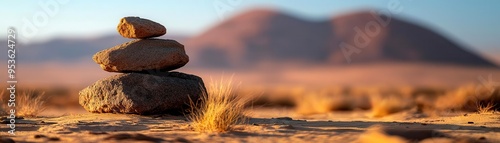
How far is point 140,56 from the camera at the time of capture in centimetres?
1431

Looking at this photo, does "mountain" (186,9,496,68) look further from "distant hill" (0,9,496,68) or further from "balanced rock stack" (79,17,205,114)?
"balanced rock stack" (79,17,205,114)

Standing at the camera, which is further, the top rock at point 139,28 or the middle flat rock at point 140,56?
the middle flat rock at point 140,56

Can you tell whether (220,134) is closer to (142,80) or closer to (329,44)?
(142,80)

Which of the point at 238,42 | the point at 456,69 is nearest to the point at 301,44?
the point at 238,42

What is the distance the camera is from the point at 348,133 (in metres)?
11.2

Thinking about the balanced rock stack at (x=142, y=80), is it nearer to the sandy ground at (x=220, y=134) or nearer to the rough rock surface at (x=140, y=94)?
the rough rock surface at (x=140, y=94)

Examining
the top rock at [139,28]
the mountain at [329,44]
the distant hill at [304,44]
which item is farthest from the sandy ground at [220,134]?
the mountain at [329,44]

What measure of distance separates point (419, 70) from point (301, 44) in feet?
46.3

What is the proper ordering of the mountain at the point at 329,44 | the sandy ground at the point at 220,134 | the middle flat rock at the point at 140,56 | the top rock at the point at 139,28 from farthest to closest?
the mountain at the point at 329,44 < the middle flat rock at the point at 140,56 < the top rock at the point at 139,28 < the sandy ground at the point at 220,134

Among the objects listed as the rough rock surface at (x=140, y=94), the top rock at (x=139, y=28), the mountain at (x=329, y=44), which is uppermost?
the mountain at (x=329, y=44)

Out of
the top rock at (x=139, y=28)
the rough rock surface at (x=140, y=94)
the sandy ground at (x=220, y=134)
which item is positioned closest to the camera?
the sandy ground at (x=220, y=134)

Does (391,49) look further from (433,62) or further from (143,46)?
(143,46)

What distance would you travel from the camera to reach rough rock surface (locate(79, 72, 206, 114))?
13781mm

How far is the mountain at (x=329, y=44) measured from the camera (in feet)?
236
